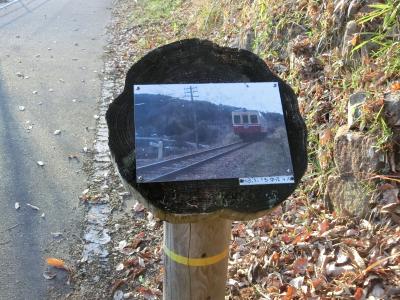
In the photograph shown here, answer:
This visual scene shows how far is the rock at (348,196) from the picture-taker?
134 inches

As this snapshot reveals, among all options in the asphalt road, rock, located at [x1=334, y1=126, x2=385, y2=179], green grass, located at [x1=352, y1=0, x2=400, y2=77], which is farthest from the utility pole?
green grass, located at [x1=352, y1=0, x2=400, y2=77]

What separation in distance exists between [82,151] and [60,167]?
0.42m

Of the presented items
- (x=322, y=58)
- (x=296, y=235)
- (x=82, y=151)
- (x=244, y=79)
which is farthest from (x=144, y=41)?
(x=244, y=79)

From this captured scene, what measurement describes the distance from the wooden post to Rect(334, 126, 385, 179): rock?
5.54ft

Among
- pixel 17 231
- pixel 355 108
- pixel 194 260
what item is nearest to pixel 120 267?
pixel 17 231

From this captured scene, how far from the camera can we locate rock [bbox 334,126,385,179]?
340 centimetres

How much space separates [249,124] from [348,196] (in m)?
1.79

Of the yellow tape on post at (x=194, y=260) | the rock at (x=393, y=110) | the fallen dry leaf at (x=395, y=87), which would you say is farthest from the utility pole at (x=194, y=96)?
Answer: the fallen dry leaf at (x=395, y=87)

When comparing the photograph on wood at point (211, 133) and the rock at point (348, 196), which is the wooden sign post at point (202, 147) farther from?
the rock at point (348, 196)

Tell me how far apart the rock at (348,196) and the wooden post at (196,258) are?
1.58 m

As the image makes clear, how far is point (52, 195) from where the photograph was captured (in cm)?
470

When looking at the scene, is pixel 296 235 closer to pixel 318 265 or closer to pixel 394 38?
pixel 318 265

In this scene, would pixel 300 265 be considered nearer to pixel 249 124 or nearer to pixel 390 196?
pixel 390 196

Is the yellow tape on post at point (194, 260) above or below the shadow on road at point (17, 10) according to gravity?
below
